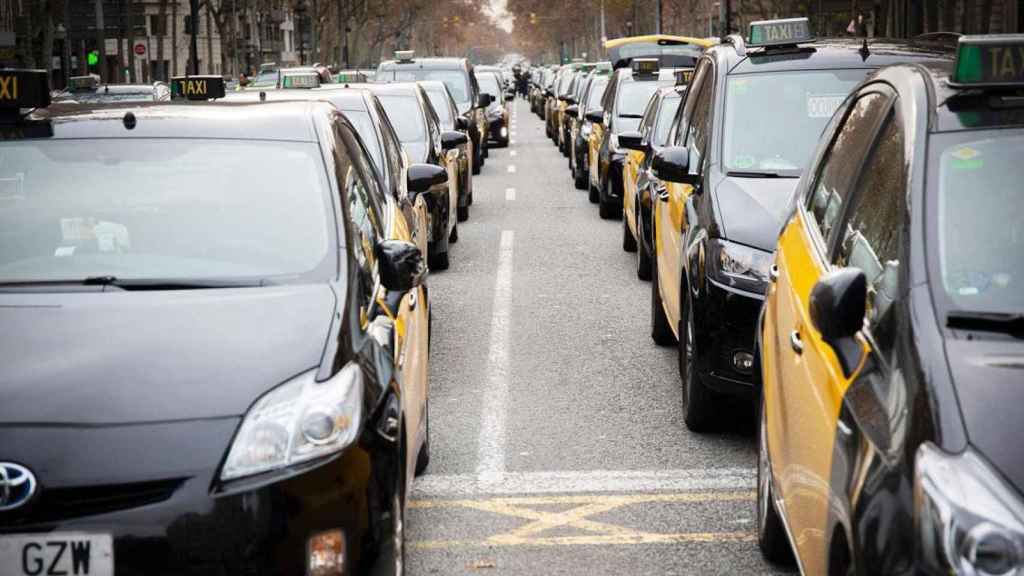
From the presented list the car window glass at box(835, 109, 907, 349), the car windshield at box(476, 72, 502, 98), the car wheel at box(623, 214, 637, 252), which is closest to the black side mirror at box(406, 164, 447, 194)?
the car window glass at box(835, 109, 907, 349)

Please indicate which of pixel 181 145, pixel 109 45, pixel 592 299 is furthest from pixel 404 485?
pixel 109 45

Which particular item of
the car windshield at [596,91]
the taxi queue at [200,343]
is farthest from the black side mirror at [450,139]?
the car windshield at [596,91]

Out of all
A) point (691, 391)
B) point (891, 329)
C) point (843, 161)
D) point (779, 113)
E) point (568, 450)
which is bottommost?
point (568, 450)

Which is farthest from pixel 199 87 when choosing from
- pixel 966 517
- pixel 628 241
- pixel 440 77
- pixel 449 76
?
pixel 449 76

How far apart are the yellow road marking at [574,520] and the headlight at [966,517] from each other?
2.90 meters

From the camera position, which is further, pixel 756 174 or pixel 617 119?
pixel 617 119

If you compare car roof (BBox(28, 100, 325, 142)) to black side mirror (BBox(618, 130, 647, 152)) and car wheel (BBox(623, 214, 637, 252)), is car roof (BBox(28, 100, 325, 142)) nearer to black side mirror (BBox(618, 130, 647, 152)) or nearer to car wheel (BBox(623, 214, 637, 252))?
black side mirror (BBox(618, 130, 647, 152))

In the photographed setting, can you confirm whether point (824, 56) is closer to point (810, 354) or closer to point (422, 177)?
point (422, 177)

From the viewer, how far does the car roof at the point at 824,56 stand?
8.60 meters

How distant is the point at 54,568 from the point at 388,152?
5534 millimetres

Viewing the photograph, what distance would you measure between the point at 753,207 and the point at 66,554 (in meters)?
4.49

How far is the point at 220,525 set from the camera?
3949mm

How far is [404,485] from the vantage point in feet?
16.3

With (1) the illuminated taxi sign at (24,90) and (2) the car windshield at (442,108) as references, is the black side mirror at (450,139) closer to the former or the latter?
(2) the car windshield at (442,108)
